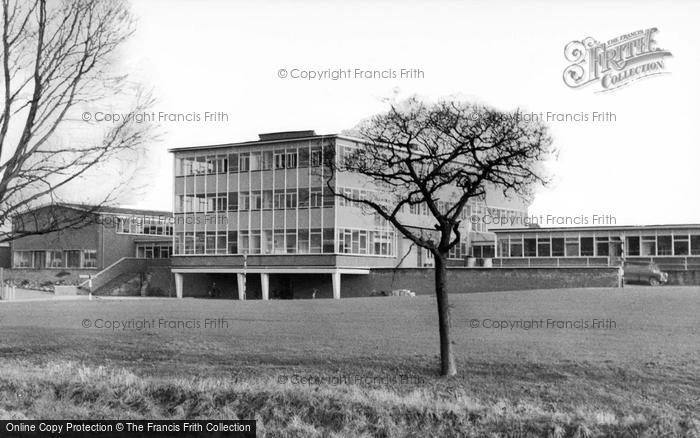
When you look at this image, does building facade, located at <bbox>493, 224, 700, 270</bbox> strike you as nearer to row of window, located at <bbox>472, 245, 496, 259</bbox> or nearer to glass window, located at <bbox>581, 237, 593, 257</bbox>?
glass window, located at <bbox>581, 237, 593, 257</bbox>

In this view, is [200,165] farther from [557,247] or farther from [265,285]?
[557,247]

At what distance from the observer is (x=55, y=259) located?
74.3m

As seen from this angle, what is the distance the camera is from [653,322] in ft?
76.7

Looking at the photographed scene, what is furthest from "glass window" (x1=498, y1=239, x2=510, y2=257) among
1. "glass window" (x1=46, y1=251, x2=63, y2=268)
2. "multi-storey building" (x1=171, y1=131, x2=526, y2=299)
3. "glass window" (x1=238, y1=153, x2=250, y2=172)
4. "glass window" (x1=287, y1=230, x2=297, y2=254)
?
"glass window" (x1=46, y1=251, x2=63, y2=268)

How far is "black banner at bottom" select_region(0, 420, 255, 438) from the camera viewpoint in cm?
1398

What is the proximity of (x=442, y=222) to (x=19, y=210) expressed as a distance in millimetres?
9610

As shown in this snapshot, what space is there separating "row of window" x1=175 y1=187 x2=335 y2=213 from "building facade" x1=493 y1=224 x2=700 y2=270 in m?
11.9

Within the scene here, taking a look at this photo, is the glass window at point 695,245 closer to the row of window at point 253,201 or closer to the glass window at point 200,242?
the row of window at point 253,201

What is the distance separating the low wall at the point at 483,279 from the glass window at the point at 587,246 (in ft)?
31.4

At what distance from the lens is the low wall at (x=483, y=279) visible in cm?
4134

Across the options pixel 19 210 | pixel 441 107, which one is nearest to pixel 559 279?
pixel 441 107

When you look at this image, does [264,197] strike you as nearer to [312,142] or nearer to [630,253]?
[312,142]

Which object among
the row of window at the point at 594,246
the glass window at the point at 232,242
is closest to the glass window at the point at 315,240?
the glass window at the point at 232,242

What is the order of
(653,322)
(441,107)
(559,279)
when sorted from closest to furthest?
(441,107) → (653,322) → (559,279)
